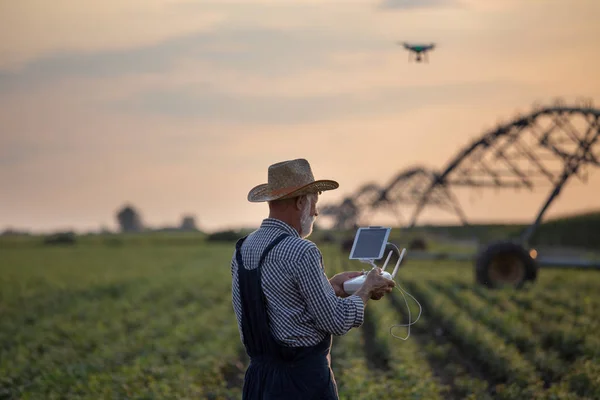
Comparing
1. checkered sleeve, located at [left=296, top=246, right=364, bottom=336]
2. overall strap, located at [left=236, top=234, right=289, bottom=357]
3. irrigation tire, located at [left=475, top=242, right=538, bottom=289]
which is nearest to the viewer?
checkered sleeve, located at [left=296, top=246, right=364, bottom=336]

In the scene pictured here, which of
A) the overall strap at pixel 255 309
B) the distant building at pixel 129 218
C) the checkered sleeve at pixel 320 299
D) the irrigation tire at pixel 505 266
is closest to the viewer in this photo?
the checkered sleeve at pixel 320 299

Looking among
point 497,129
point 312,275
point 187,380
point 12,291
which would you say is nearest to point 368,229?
point 312,275

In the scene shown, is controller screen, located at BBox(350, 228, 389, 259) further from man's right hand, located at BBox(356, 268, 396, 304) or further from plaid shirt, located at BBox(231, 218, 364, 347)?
plaid shirt, located at BBox(231, 218, 364, 347)

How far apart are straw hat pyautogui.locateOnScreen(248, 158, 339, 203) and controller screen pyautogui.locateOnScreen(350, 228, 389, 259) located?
308 millimetres

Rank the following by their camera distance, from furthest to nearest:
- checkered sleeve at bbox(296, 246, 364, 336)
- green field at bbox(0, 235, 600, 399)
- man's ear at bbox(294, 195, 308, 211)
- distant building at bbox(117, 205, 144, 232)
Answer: distant building at bbox(117, 205, 144, 232), green field at bbox(0, 235, 600, 399), man's ear at bbox(294, 195, 308, 211), checkered sleeve at bbox(296, 246, 364, 336)

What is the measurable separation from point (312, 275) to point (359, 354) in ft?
27.5

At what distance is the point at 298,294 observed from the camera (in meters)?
4.84

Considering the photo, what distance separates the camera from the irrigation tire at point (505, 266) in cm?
2025

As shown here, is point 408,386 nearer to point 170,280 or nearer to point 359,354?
Answer: point 359,354

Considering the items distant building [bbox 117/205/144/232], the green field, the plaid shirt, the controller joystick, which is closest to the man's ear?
the plaid shirt

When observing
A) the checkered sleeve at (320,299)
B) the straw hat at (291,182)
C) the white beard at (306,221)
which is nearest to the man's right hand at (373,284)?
the checkered sleeve at (320,299)

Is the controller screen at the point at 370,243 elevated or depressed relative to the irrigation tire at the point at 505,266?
elevated

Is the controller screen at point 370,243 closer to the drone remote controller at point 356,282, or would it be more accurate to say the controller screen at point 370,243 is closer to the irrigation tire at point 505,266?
the drone remote controller at point 356,282

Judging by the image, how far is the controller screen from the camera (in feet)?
16.5
